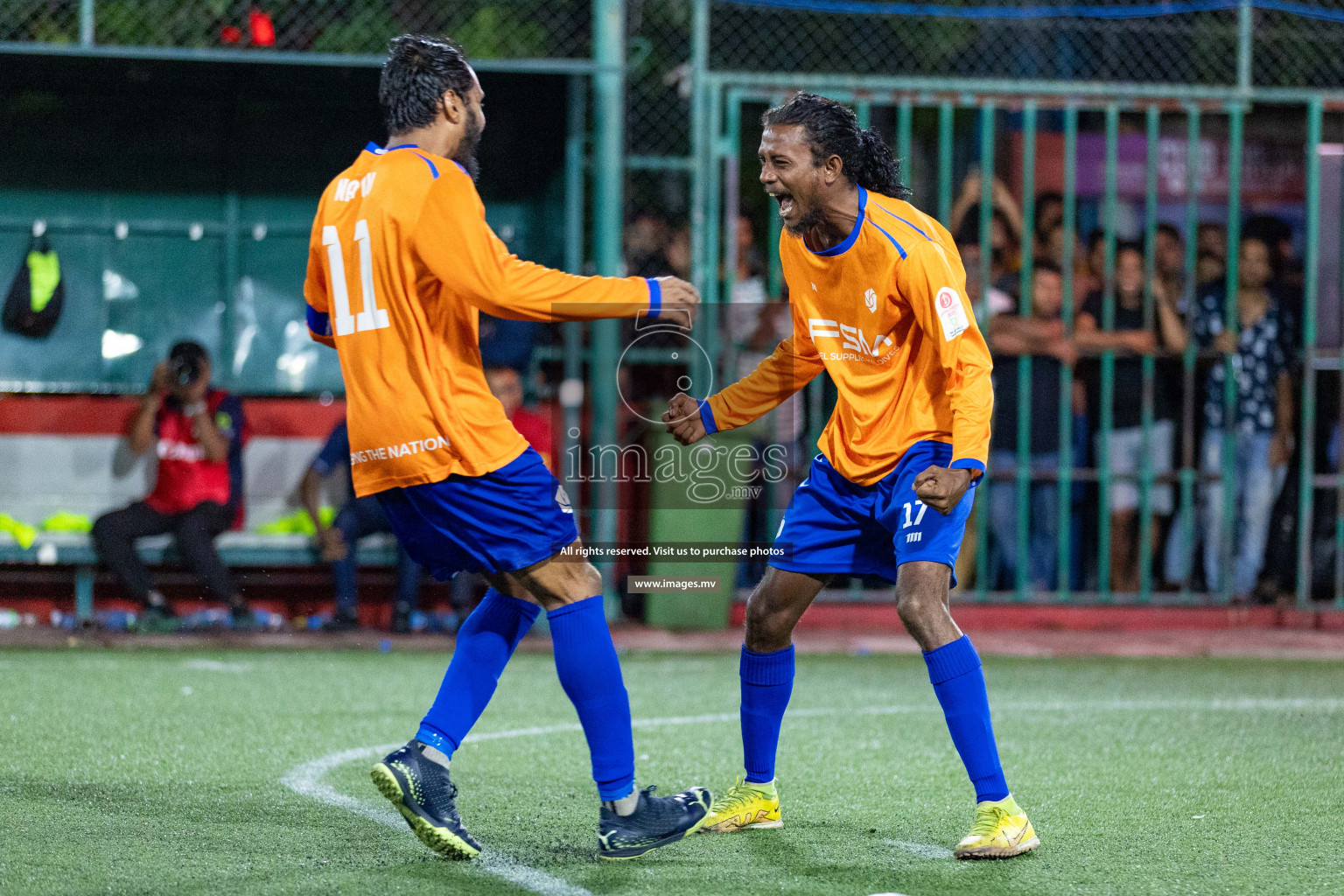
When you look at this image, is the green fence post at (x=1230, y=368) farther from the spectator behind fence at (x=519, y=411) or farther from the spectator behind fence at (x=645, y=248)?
the spectator behind fence at (x=519, y=411)

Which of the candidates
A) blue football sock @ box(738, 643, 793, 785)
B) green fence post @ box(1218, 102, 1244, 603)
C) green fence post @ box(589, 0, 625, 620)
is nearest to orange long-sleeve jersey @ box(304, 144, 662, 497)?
blue football sock @ box(738, 643, 793, 785)

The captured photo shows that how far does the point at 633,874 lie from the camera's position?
4004mm

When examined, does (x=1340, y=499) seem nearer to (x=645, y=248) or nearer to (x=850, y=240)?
(x=645, y=248)

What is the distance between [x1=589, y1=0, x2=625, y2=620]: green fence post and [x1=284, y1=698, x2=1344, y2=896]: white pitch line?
320 cm

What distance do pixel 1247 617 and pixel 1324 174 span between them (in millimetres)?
2873

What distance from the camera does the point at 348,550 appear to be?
9781mm

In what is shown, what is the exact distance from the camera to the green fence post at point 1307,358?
33.5 ft

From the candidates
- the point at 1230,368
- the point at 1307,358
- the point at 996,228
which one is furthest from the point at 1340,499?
the point at 996,228

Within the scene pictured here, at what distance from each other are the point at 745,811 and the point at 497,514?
1.21 m

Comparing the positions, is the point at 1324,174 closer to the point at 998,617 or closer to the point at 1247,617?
the point at 1247,617

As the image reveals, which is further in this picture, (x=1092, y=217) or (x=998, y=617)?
(x=1092, y=217)

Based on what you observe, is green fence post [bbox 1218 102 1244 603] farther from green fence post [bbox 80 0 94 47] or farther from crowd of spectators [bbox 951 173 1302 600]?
green fence post [bbox 80 0 94 47]

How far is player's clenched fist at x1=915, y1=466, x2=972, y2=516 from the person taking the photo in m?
4.17

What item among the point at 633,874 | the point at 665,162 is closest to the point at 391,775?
the point at 633,874
